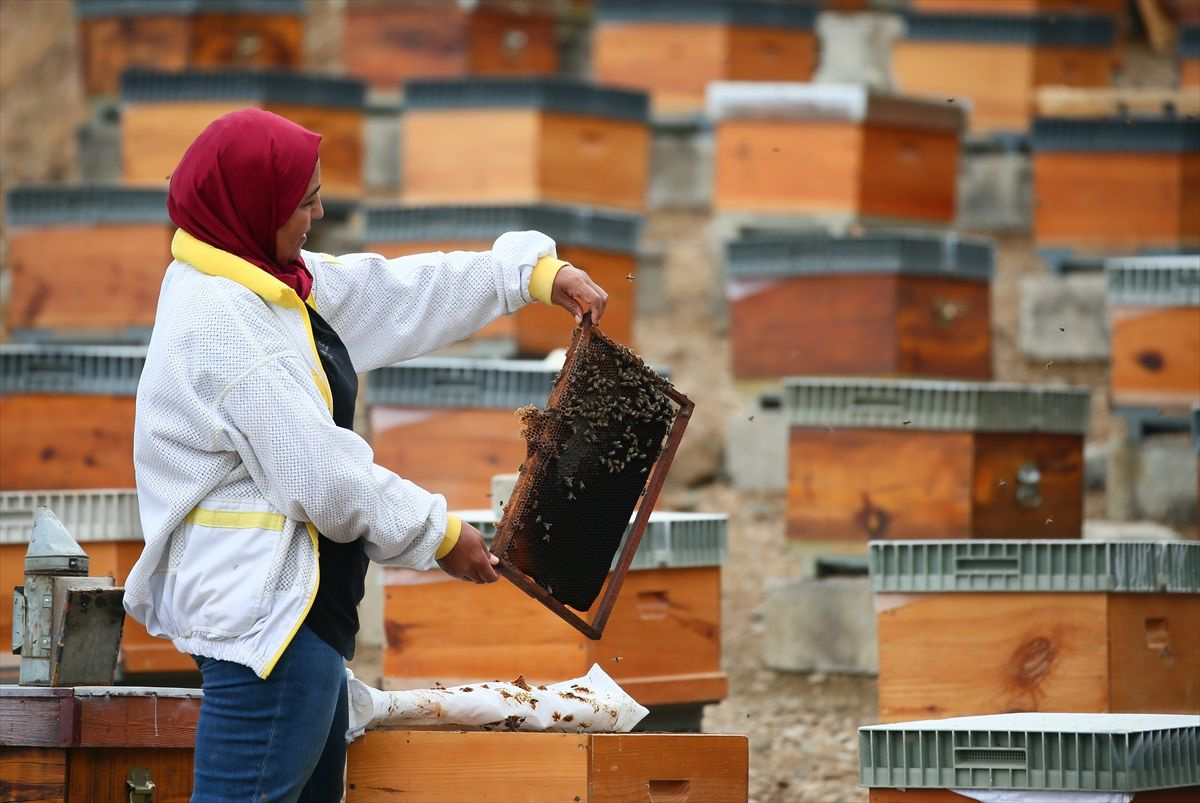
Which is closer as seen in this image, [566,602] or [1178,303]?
[566,602]

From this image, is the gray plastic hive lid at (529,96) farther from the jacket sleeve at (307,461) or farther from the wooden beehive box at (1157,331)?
the jacket sleeve at (307,461)

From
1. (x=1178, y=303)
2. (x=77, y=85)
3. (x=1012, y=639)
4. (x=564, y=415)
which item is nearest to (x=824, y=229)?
(x=1178, y=303)

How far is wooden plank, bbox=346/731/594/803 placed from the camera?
11.8ft

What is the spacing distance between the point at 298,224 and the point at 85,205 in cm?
473

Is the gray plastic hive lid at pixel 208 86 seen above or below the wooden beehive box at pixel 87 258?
above

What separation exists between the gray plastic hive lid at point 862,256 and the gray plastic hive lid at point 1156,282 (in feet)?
2.57

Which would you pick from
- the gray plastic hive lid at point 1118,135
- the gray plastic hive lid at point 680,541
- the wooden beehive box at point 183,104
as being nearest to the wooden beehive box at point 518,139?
the wooden beehive box at point 183,104

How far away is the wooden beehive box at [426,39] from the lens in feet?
35.2

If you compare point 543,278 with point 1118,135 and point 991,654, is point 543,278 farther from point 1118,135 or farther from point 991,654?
point 1118,135

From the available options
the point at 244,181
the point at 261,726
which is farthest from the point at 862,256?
the point at 261,726

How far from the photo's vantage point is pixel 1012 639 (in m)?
4.63

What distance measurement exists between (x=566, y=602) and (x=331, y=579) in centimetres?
67

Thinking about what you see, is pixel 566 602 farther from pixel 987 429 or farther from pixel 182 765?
pixel 987 429

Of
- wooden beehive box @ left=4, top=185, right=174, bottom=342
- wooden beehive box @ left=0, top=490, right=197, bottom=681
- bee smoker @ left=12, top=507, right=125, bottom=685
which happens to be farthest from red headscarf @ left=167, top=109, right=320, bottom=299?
wooden beehive box @ left=4, top=185, right=174, bottom=342
